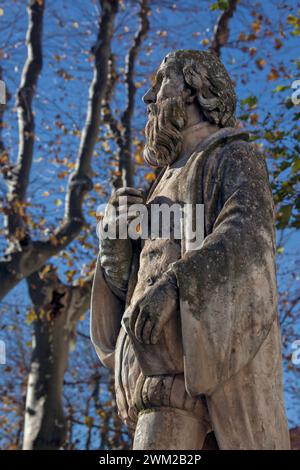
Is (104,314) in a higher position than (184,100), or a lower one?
lower

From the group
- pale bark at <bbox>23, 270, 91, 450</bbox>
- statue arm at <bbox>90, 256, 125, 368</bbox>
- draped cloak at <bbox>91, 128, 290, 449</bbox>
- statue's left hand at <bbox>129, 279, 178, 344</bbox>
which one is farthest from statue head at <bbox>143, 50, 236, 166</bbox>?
pale bark at <bbox>23, 270, 91, 450</bbox>

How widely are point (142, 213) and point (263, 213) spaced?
75cm

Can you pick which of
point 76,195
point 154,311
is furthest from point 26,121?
point 154,311

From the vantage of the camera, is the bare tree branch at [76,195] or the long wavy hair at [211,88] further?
the bare tree branch at [76,195]

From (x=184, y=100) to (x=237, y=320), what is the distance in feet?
4.82

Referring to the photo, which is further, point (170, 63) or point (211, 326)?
point (170, 63)

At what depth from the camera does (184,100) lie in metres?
5.38

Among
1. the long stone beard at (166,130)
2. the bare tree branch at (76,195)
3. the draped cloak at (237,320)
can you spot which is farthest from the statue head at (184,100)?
the bare tree branch at (76,195)

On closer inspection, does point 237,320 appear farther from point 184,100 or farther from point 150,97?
point 150,97

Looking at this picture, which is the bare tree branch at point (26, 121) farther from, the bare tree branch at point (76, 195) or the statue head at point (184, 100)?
the statue head at point (184, 100)

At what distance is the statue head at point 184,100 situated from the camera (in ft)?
17.6

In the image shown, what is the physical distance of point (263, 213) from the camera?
15.8ft
